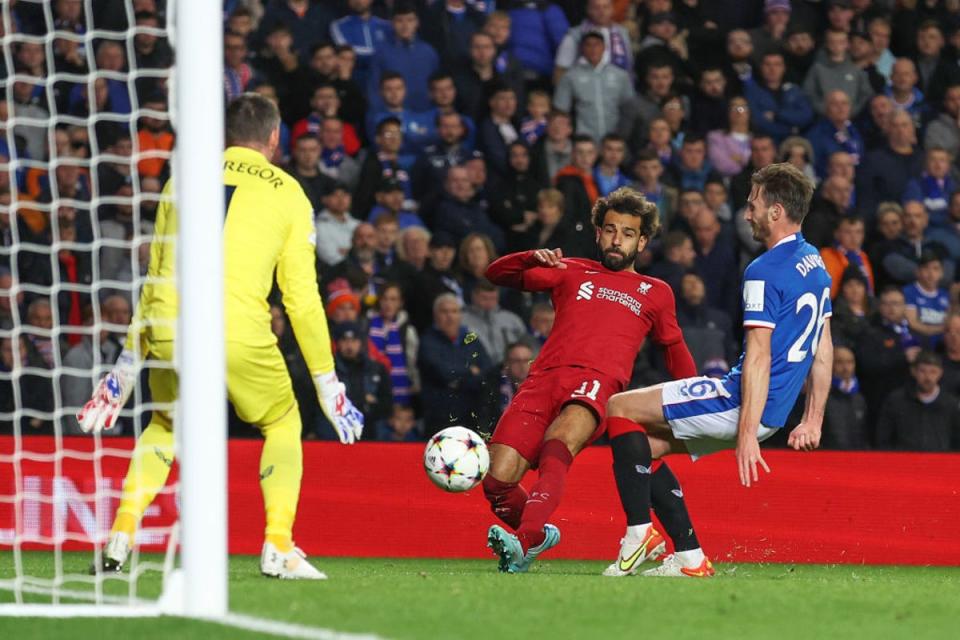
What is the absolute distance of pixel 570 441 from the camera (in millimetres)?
7730

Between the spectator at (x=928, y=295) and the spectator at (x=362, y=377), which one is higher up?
the spectator at (x=928, y=295)

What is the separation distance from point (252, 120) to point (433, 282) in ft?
15.4

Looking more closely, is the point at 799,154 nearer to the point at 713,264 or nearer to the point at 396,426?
the point at 713,264

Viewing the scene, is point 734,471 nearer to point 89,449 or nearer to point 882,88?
point 89,449

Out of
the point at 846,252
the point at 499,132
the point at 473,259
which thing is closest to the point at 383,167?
the point at 499,132

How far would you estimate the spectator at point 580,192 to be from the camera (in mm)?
11852

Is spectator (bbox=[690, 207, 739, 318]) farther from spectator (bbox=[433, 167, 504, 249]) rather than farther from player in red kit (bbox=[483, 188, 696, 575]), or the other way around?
player in red kit (bbox=[483, 188, 696, 575])

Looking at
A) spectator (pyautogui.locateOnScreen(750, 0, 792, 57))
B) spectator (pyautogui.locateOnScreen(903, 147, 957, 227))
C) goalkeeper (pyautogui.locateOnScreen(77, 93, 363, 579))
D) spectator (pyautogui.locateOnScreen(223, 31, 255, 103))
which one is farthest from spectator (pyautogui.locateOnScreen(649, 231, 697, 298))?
goalkeeper (pyautogui.locateOnScreen(77, 93, 363, 579))

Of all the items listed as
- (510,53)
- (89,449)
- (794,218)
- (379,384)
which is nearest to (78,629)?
(794,218)

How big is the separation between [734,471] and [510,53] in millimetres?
4727

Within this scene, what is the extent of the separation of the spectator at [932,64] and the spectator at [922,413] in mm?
3576

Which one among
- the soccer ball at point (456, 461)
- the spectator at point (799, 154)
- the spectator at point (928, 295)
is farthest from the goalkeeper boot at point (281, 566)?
the spectator at point (799, 154)

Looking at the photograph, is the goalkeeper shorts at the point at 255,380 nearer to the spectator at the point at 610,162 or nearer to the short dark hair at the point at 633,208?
the short dark hair at the point at 633,208

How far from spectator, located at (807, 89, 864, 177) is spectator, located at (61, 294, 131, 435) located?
19.4ft
